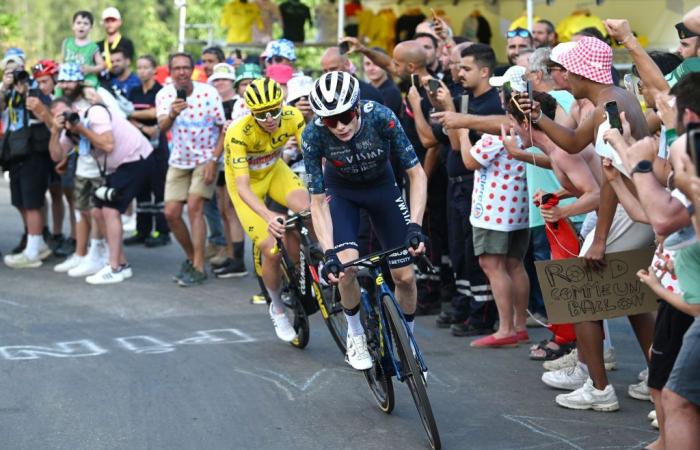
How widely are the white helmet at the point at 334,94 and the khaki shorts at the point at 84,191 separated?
625 cm

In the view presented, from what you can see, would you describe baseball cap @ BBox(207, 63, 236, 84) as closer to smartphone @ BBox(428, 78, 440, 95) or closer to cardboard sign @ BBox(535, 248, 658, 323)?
smartphone @ BBox(428, 78, 440, 95)

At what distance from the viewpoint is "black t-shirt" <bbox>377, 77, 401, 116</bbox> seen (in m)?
11.0

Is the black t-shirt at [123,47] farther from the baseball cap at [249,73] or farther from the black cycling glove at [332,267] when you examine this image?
the black cycling glove at [332,267]

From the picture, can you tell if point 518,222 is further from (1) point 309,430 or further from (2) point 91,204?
(2) point 91,204

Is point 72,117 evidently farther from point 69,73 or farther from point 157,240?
point 157,240

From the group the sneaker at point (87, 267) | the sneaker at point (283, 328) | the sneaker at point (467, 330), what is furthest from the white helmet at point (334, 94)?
the sneaker at point (87, 267)

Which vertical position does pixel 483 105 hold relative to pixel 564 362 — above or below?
above

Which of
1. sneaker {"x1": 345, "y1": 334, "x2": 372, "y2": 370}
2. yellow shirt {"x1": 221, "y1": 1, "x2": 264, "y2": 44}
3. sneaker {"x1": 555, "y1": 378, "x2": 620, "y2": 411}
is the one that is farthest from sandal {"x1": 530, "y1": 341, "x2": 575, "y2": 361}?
yellow shirt {"x1": 221, "y1": 1, "x2": 264, "y2": 44}

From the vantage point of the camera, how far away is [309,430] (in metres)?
6.92

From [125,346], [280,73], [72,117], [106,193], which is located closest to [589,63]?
[125,346]

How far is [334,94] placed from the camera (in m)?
7.00

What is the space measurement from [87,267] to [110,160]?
1.27 m

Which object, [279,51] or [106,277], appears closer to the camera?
[106,277]

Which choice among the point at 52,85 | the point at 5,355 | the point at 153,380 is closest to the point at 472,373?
the point at 153,380
